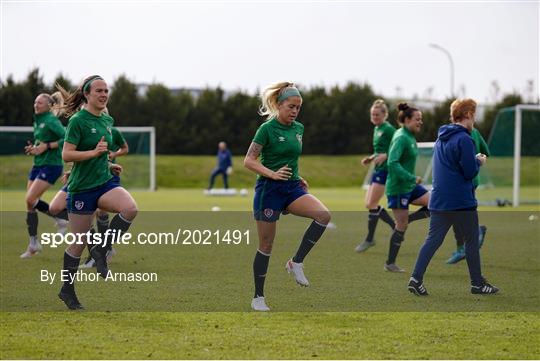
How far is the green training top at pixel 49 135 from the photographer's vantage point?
12.5 meters

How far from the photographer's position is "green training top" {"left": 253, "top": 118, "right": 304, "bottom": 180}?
8.16m

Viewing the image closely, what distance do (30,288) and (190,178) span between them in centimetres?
3752

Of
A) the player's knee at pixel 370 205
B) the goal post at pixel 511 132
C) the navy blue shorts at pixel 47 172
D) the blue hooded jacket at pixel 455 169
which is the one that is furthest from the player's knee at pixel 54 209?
the goal post at pixel 511 132

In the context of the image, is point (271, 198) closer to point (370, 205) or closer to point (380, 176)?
point (380, 176)

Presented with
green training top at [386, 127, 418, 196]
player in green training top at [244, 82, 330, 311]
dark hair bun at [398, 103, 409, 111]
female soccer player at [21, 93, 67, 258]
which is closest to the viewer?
player in green training top at [244, 82, 330, 311]

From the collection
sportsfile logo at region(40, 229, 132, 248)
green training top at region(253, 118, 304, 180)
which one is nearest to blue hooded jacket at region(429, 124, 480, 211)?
green training top at region(253, 118, 304, 180)

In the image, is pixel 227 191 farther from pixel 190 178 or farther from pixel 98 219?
pixel 98 219

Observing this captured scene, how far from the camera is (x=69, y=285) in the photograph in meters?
8.34

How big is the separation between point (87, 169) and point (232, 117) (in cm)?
4749

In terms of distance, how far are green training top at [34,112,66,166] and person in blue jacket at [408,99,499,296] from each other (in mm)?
5476

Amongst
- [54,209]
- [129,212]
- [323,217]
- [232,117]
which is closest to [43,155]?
[54,209]

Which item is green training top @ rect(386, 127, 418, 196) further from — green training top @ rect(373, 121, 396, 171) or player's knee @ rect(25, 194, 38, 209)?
player's knee @ rect(25, 194, 38, 209)

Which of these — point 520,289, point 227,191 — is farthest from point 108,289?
point 227,191

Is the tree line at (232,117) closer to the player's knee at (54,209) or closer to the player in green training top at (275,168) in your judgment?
the player's knee at (54,209)
